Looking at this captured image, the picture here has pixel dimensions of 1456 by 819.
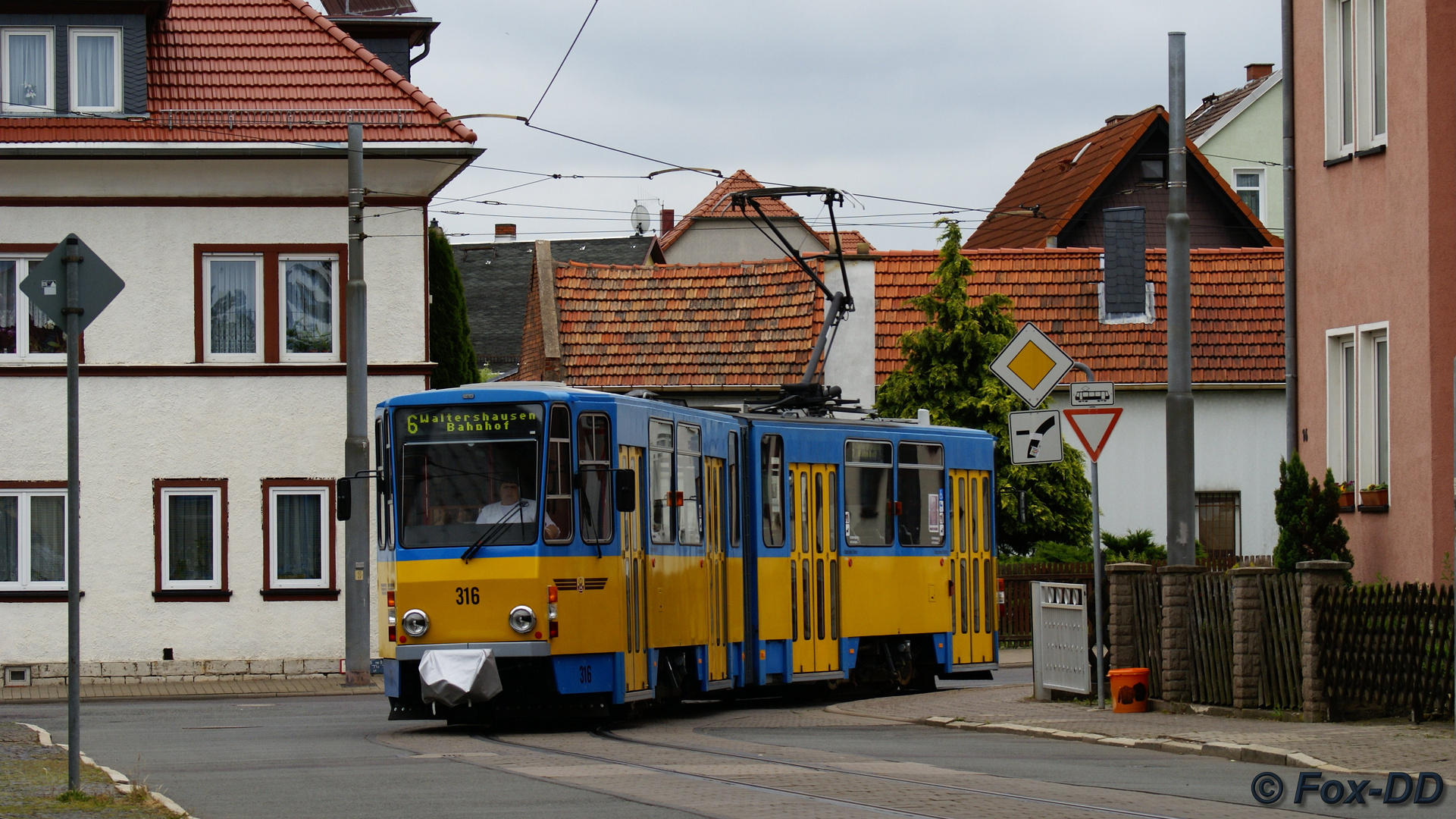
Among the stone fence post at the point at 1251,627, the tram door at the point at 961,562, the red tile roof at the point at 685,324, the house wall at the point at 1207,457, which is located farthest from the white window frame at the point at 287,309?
the stone fence post at the point at 1251,627

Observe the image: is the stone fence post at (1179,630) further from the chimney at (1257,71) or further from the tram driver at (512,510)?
the chimney at (1257,71)

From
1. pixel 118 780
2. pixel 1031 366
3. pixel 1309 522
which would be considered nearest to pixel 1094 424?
pixel 1031 366

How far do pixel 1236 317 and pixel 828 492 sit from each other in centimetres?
1745

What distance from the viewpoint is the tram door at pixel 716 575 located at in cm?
1836

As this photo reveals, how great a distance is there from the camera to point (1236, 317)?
35469 millimetres

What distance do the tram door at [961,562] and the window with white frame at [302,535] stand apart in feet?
30.6

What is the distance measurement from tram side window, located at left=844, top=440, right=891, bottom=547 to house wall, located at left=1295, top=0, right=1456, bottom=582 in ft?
15.4

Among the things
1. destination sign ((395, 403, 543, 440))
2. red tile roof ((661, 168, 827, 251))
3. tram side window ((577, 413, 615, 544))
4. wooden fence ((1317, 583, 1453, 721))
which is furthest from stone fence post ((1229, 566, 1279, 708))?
red tile roof ((661, 168, 827, 251))

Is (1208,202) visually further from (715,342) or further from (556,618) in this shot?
(556,618)

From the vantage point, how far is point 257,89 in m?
27.6

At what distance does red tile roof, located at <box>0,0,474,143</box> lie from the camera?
2672cm

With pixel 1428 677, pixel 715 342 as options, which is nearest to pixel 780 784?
pixel 1428 677

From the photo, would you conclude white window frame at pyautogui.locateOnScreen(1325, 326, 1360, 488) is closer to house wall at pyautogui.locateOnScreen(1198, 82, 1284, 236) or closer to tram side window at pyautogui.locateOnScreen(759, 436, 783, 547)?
tram side window at pyautogui.locateOnScreen(759, 436, 783, 547)

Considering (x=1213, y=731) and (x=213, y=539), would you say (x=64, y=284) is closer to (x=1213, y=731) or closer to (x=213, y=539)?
(x=1213, y=731)
